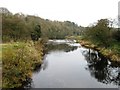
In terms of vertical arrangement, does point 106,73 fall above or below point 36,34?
below

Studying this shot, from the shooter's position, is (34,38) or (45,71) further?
(34,38)

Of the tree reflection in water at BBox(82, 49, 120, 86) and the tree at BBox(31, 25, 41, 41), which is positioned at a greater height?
the tree at BBox(31, 25, 41, 41)

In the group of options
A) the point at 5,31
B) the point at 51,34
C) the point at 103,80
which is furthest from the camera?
Result: the point at 51,34

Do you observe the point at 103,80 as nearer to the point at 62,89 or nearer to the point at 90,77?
the point at 90,77

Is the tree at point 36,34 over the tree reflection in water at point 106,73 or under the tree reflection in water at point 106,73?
over

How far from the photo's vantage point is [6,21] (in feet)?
149

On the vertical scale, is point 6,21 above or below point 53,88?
above

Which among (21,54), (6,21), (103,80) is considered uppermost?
(6,21)

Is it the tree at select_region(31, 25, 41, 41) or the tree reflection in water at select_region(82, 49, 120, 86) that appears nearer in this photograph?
the tree reflection in water at select_region(82, 49, 120, 86)

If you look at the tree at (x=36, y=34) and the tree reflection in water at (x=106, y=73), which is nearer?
the tree reflection in water at (x=106, y=73)

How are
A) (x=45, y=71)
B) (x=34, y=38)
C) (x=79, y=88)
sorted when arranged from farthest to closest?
(x=34, y=38)
(x=45, y=71)
(x=79, y=88)

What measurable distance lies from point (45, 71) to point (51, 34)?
83.8 m

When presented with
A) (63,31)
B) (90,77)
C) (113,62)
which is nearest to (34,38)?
(113,62)

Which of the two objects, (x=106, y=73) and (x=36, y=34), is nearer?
(x=106, y=73)
